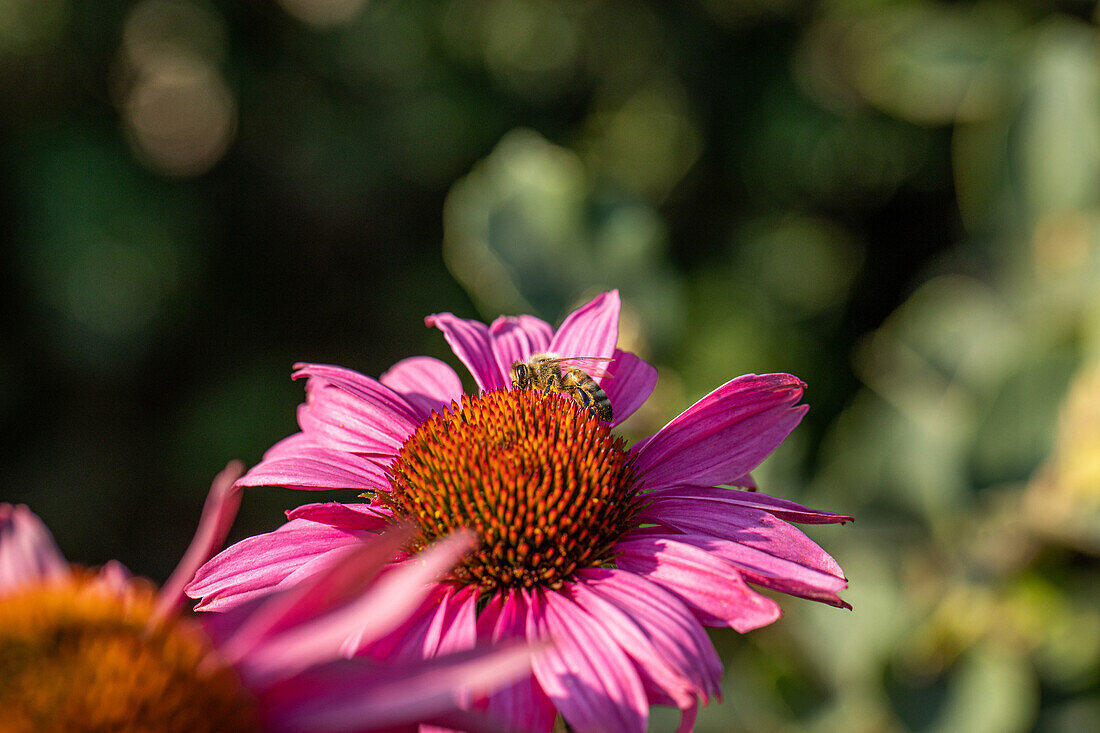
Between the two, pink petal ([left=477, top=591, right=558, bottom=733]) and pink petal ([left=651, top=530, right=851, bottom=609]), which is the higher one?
pink petal ([left=651, top=530, right=851, bottom=609])

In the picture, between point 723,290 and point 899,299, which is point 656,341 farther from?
point 899,299

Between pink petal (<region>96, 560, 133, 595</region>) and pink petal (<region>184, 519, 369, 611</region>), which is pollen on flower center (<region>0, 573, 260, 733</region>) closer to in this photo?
pink petal (<region>96, 560, 133, 595</region>)

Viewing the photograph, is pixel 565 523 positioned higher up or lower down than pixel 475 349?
lower down

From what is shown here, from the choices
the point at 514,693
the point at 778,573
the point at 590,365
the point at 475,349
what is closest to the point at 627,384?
the point at 590,365

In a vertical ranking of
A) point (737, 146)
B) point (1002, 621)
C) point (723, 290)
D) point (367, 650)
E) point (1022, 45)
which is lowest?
point (1002, 621)

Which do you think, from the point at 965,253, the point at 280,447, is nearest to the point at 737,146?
the point at 965,253

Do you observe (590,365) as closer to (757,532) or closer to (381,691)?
(757,532)

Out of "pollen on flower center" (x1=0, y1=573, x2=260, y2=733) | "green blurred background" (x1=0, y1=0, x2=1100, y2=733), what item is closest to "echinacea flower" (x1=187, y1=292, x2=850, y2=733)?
"pollen on flower center" (x1=0, y1=573, x2=260, y2=733)
